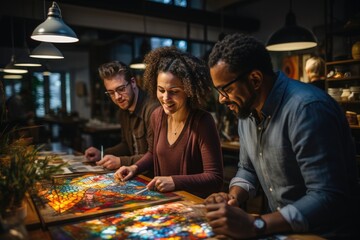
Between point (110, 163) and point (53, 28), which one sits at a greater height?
point (53, 28)

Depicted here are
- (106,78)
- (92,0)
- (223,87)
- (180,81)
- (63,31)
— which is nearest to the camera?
(223,87)

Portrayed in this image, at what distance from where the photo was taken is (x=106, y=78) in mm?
2688

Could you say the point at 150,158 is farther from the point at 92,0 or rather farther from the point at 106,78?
the point at 92,0

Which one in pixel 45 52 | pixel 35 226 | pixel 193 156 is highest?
pixel 45 52

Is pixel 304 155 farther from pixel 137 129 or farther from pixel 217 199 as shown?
pixel 137 129

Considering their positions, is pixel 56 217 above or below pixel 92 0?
below

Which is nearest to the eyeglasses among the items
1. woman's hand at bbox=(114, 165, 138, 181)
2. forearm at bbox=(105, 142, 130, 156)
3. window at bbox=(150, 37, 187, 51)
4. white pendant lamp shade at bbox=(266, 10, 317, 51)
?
woman's hand at bbox=(114, 165, 138, 181)

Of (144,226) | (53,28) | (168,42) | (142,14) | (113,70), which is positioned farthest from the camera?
(168,42)

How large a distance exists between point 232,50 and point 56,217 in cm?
100

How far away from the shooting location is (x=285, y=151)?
137cm

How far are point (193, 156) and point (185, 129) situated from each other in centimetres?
18

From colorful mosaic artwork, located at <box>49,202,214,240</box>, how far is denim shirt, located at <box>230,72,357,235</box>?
34cm

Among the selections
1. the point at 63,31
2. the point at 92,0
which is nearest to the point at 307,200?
the point at 63,31

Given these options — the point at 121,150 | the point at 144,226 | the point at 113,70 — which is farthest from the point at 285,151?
the point at 121,150
